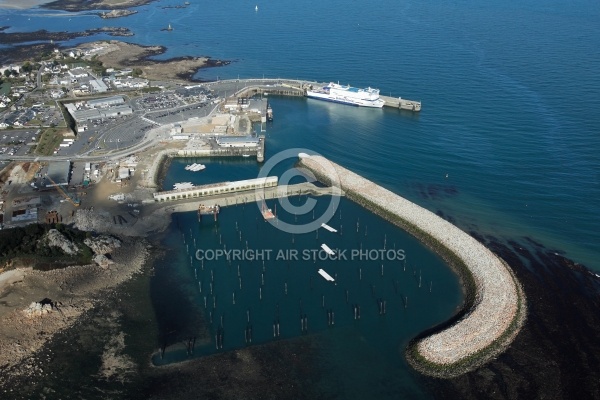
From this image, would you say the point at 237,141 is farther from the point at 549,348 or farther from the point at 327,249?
the point at 549,348

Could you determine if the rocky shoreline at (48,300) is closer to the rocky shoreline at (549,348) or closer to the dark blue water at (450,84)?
the rocky shoreline at (549,348)

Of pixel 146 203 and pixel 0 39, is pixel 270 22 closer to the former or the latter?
pixel 0 39

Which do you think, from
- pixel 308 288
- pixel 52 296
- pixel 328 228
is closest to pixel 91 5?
pixel 328 228


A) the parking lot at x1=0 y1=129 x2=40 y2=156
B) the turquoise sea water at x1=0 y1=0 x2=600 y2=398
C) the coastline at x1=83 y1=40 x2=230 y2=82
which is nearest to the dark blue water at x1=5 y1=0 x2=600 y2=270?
the turquoise sea water at x1=0 y1=0 x2=600 y2=398

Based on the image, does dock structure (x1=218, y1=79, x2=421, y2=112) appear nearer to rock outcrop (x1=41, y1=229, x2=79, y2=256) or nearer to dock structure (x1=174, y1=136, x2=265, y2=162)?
dock structure (x1=174, y1=136, x2=265, y2=162)

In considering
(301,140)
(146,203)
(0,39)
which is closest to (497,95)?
(301,140)
